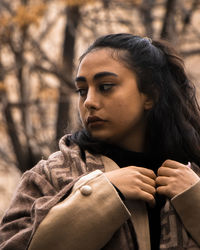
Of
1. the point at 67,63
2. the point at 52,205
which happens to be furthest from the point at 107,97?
the point at 67,63

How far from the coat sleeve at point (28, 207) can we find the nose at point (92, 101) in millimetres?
330

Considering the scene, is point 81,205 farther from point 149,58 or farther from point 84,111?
point 149,58

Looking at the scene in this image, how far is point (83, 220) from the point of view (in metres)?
1.97

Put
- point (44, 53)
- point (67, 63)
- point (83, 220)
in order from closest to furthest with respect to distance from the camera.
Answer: point (83, 220) → point (44, 53) → point (67, 63)

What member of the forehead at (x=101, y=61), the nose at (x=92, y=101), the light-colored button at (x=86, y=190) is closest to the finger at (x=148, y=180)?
the light-colored button at (x=86, y=190)

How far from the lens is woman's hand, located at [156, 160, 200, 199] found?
2.10m

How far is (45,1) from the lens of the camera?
731 centimetres

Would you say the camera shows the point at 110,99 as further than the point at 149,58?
No

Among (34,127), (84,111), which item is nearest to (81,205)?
(84,111)

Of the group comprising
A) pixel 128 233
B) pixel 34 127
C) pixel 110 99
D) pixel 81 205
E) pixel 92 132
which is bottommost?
pixel 34 127

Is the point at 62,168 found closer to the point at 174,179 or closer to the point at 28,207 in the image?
the point at 28,207

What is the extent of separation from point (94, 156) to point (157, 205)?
35 cm

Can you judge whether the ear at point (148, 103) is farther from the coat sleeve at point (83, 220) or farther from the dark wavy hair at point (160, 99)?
the coat sleeve at point (83, 220)

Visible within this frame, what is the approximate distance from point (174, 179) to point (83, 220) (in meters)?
0.43
